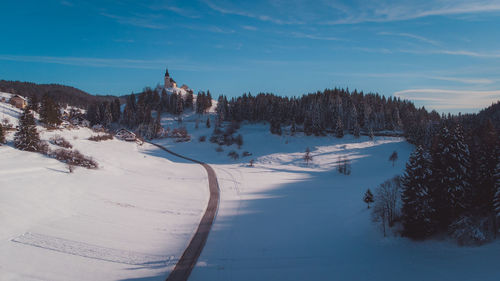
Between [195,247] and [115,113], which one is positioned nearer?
[195,247]

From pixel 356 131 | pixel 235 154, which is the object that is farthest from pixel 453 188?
pixel 356 131

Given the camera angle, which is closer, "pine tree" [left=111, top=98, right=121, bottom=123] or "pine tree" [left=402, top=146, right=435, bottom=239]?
"pine tree" [left=402, top=146, right=435, bottom=239]

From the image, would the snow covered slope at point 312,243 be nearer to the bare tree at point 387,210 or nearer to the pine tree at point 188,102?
the bare tree at point 387,210

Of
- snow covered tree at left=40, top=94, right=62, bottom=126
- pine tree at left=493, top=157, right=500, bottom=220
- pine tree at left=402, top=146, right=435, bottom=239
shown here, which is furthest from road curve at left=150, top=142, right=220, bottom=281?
snow covered tree at left=40, top=94, right=62, bottom=126

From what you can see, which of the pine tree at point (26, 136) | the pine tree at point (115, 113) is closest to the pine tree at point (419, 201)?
the pine tree at point (26, 136)

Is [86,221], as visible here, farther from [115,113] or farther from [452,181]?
[115,113]

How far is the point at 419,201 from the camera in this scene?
17.7 meters

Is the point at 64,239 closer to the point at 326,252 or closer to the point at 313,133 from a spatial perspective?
the point at 326,252

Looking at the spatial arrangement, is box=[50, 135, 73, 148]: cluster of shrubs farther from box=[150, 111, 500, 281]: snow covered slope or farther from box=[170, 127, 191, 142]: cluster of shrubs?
box=[170, 127, 191, 142]: cluster of shrubs

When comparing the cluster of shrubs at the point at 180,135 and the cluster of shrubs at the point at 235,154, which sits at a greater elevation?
the cluster of shrubs at the point at 180,135

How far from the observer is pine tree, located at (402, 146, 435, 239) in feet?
57.2

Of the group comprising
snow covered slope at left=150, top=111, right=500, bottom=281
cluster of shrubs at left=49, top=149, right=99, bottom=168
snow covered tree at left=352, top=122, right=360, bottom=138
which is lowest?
snow covered slope at left=150, top=111, right=500, bottom=281

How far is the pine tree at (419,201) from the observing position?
1742cm

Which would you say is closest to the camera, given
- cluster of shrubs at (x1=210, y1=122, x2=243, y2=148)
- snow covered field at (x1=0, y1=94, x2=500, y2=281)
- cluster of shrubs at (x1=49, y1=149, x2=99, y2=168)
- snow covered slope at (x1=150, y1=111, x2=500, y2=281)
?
snow covered field at (x1=0, y1=94, x2=500, y2=281)
